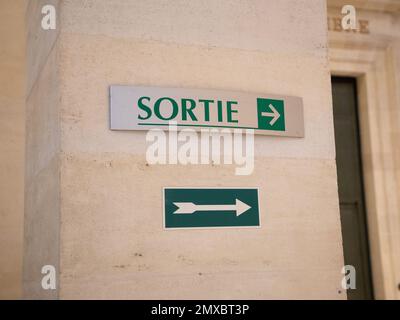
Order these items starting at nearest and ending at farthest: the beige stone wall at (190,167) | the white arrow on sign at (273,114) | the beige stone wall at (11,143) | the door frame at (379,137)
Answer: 1. the beige stone wall at (190,167)
2. the white arrow on sign at (273,114)
3. the beige stone wall at (11,143)
4. the door frame at (379,137)

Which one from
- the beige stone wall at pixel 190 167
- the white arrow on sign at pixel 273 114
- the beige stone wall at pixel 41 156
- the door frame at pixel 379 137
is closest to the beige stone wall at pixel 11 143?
→ the beige stone wall at pixel 41 156

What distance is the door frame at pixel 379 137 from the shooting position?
153 inches

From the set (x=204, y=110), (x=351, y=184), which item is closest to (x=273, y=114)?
(x=204, y=110)

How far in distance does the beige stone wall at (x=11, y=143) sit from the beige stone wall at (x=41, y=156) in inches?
30.5

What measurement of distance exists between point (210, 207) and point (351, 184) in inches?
87.1

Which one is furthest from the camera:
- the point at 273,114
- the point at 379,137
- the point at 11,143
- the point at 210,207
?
the point at 379,137

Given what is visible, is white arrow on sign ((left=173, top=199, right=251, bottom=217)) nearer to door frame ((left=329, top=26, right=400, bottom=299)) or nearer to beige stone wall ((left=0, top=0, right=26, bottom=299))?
beige stone wall ((left=0, top=0, right=26, bottom=299))

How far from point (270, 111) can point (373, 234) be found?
81.2 inches

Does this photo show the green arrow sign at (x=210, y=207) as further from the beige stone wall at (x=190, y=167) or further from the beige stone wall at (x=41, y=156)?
the beige stone wall at (x=41, y=156)

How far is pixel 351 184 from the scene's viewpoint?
4.04 meters

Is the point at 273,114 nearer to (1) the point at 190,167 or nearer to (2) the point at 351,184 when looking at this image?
(1) the point at 190,167

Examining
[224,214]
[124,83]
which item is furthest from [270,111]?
[124,83]

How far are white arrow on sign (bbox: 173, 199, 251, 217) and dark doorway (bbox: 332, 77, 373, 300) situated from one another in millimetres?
1989

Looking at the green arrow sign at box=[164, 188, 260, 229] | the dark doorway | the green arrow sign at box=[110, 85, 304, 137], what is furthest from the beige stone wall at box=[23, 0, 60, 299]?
the dark doorway
